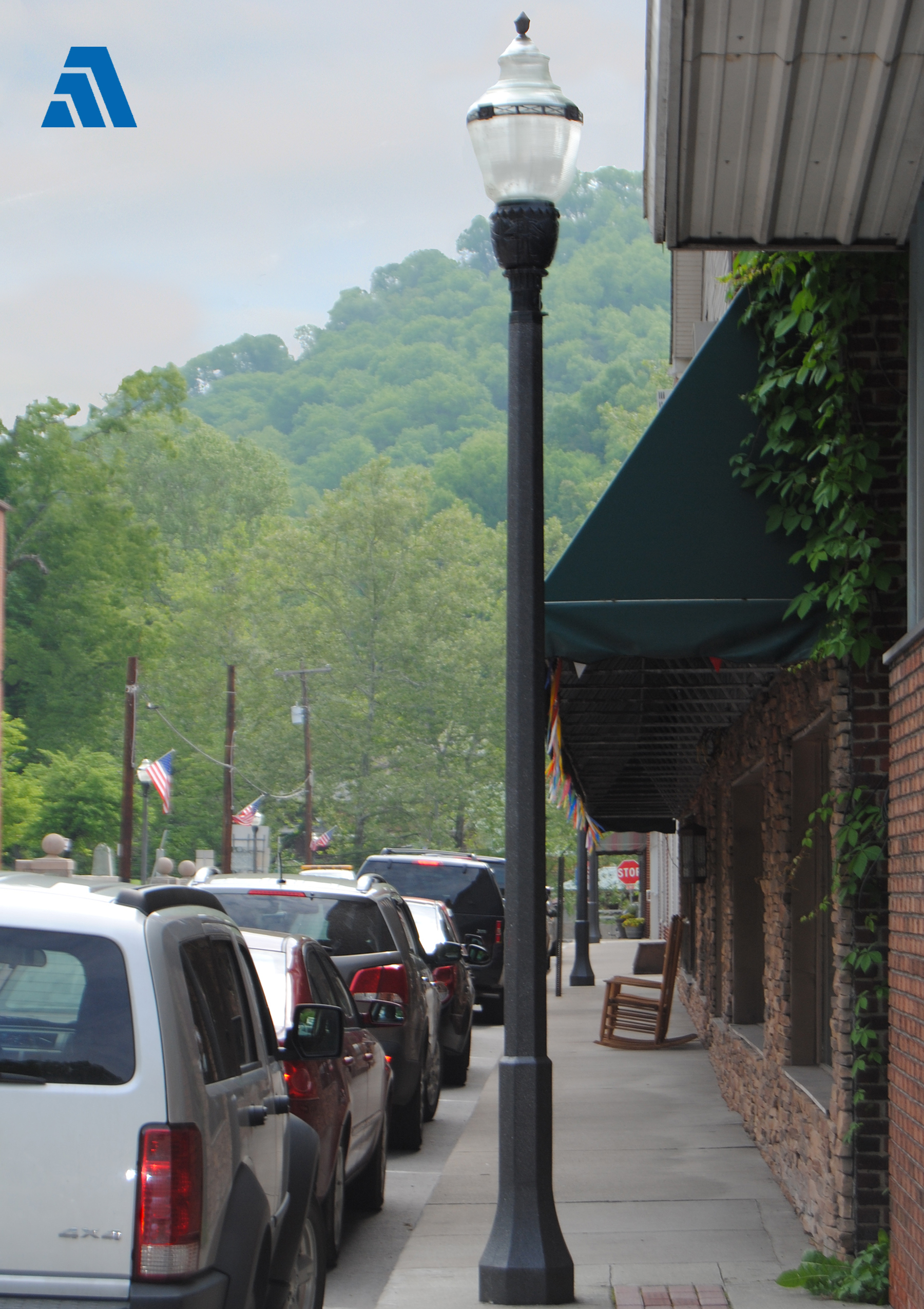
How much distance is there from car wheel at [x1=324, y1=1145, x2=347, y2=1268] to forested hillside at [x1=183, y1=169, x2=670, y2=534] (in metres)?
83.9

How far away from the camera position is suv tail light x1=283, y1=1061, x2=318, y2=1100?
679 cm

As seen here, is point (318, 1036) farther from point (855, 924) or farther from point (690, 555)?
point (690, 555)

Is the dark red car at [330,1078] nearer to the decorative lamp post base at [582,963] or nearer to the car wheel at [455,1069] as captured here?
the car wheel at [455,1069]

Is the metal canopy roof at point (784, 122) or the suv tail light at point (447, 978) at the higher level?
the metal canopy roof at point (784, 122)

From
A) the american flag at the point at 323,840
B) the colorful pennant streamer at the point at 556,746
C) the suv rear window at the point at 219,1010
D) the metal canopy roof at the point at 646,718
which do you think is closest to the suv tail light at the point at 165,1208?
the suv rear window at the point at 219,1010

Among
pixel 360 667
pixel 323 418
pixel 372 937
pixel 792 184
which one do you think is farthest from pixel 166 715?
pixel 792 184

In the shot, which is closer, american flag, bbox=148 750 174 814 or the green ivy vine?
the green ivy vine

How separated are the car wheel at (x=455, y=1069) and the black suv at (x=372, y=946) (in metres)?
3.36

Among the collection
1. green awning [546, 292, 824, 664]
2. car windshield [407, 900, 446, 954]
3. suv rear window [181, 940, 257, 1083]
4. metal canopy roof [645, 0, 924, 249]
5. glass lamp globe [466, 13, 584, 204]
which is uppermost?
glass lamp globe [466, 13, 584, 204]

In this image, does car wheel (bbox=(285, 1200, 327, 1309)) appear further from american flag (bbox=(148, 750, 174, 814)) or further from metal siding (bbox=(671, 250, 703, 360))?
american flag (bbox=(148, 750, 174, 814))

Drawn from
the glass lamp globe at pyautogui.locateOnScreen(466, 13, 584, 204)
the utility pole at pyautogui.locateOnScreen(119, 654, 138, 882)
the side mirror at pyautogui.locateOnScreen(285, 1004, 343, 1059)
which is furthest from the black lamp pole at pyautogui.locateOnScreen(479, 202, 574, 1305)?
the utility pole at pyautogui.locateOnScreen(119, 654, 138, 882)

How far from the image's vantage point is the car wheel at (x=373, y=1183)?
343 inches

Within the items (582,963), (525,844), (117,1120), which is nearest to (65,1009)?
(117,1120)

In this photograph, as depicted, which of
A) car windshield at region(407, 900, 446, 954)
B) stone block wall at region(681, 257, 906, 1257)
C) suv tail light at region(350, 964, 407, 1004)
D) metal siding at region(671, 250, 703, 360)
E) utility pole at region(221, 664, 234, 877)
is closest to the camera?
stone block wall at region(681, 257, 906, 1257)
